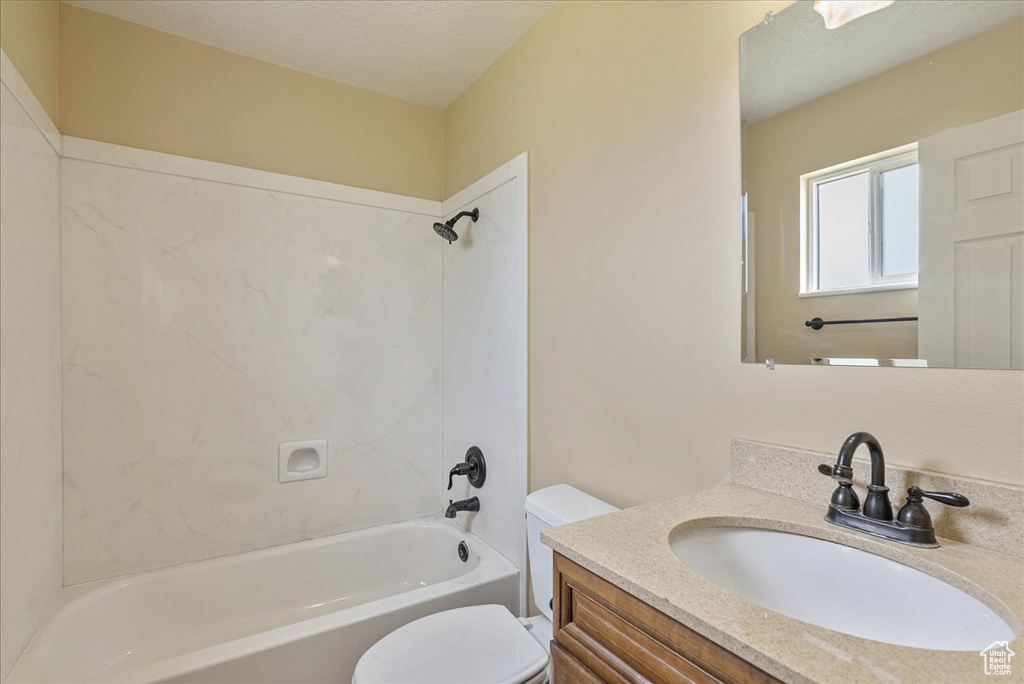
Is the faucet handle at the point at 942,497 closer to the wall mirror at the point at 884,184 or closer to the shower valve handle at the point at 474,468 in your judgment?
Result: the wall mirror at the point at 884,184

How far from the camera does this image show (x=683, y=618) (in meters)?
0.59

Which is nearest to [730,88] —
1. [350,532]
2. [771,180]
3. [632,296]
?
[771,180]

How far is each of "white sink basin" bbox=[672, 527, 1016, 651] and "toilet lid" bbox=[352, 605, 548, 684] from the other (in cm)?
72

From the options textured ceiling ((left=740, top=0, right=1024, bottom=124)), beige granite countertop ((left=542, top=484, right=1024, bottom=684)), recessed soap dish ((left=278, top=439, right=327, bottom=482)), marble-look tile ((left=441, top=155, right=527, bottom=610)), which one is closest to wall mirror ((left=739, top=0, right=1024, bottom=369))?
textured ceiling ((left=740, top=0, right=1024, bottom=124))

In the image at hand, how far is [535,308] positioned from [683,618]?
1291 millimetres

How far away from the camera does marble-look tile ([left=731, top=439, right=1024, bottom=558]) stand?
0.71 meters

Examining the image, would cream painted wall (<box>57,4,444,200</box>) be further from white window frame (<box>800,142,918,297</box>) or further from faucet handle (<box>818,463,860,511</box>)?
faucet handle (<box>818,463,860,511</box>)

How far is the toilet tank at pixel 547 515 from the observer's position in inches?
53.2

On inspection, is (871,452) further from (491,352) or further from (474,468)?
(474,468)

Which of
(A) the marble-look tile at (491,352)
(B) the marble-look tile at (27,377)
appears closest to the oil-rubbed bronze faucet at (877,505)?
(A) the marble-look tile at (491,352)

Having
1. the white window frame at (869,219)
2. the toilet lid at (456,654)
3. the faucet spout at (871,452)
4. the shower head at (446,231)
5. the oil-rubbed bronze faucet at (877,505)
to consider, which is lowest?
the toilet lid at (456,654)

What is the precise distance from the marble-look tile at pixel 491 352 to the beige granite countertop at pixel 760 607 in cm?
98

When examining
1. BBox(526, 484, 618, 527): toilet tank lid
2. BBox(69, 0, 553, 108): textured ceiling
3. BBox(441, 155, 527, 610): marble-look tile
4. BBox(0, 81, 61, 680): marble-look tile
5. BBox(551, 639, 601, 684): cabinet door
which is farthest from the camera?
BBox(441, 155, 527, 610): marble-look tile

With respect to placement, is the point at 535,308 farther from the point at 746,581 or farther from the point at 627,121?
the point at 746,581
